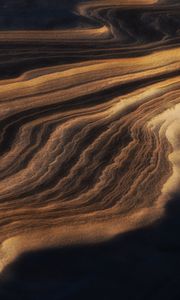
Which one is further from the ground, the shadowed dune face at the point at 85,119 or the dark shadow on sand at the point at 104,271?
the shadowed dune face at the point at 85,119

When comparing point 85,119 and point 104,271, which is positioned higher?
point 85,119

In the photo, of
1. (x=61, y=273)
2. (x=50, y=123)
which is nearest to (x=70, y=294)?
(x=61, y=273)

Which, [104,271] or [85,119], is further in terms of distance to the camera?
[85,119]

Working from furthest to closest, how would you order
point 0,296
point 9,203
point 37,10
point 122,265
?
1. point 37,10
2. point 9,203
3. point 122,265
4. point 0,296

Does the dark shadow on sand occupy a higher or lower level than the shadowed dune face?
lower

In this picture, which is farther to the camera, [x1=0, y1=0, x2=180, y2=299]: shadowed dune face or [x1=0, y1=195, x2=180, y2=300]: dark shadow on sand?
[x1=0, y1=0, x2=180, y2=299]: shadowed dune face

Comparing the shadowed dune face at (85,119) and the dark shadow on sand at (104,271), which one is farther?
the shadowed dune face at (85,119)

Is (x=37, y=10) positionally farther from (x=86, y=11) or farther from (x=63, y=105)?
(x=63, y=105)

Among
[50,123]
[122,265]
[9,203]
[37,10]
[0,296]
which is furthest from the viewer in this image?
[37,10]
